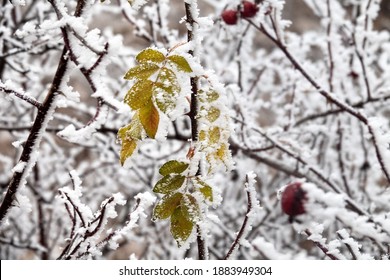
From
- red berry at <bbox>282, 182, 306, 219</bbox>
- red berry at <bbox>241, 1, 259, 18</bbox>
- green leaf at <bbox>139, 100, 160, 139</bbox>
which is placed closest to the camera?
green leaf at <bbox>139, 100, 160, 139</bbox>

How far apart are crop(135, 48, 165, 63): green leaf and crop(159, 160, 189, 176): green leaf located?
0.19 metres

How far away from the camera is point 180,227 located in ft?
2.68

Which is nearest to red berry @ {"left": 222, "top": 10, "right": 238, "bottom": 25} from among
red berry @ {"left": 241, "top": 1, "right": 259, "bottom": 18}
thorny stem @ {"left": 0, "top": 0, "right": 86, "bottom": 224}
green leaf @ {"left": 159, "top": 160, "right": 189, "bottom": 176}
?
red berry @ {"left": 241, "top": 1, "right": 259, "bottom": 18}

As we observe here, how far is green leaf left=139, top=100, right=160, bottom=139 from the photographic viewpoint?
0.75 meters

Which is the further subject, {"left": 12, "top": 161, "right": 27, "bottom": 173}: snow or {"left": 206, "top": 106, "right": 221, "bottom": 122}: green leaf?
{"left": 12, "top": 161, "right": 27, "bottom": 173}: snow

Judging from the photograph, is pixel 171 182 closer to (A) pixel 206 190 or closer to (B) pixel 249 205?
(A) pixel 206 190

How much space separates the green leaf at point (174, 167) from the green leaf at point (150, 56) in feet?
0.64

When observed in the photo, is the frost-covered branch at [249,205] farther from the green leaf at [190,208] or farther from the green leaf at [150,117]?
the green leaf at [150,117]

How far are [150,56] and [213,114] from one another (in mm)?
159

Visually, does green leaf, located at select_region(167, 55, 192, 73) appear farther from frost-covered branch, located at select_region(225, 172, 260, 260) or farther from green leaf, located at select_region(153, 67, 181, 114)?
frost-covered branch, located at select_region(225, 172, 260, 260)

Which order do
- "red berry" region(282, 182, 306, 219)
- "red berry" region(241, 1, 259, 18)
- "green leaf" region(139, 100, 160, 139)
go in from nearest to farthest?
"green leaf" region(139, 100, 160, 139) → "red berry" region(282, 182, 306, 219) → "red berry" region(241, 1, 259, 18)

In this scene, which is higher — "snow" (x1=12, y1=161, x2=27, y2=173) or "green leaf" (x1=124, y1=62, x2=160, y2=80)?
"green leaf" (x1=124, y1=62, x2=160, y2=80)

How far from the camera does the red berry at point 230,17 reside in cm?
174
